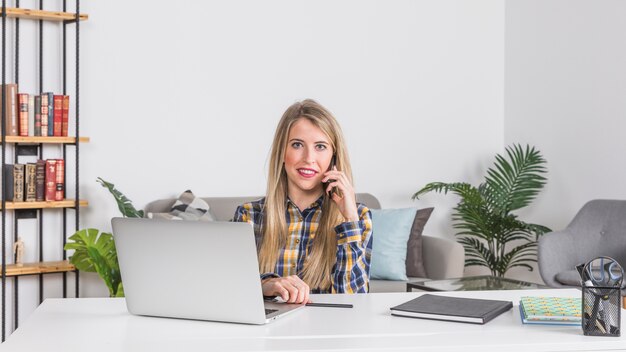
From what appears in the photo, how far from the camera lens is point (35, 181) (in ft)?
14.1

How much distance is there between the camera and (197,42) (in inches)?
192

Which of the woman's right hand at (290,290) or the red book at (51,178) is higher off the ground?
the red book at (51,178)

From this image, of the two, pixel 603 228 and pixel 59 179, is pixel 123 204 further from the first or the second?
pixel 603 228

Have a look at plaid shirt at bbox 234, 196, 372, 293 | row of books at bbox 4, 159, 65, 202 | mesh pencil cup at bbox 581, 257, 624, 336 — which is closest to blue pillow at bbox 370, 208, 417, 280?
row of books at bbox 4, 159, 65, 202

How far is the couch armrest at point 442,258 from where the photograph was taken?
4.46m

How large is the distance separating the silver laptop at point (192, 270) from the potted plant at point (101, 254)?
2.25m

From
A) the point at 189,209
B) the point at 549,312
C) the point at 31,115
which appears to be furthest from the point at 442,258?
the point at 549,312

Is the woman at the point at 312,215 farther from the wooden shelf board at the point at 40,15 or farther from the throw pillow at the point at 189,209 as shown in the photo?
the wooden shelf board at the point at 40,15

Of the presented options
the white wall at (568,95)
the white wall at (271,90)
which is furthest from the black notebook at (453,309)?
the white wall at (568,95)

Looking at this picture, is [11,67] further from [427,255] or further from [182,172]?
[427,255]

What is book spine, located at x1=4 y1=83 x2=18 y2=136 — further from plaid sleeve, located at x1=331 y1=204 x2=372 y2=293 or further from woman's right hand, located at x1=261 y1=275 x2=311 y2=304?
woman's right hand, located at x1=261 y1=275 x2=311 y2=304

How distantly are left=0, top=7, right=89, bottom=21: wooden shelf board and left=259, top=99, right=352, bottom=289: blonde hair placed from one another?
7.69 ft

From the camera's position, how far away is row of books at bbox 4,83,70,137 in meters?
4.24

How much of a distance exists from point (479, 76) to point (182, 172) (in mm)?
2160
